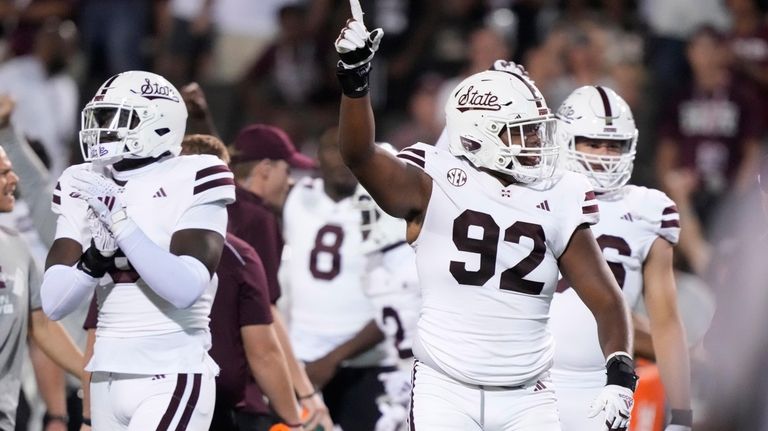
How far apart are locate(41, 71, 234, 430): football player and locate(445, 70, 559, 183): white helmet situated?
2.58 feet

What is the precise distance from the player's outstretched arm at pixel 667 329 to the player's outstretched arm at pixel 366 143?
1.40 m

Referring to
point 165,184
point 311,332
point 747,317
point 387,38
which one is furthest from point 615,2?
point 165,184

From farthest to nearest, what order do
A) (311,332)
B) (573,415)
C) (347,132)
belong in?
1. (311,332)
2. (573,415)
3. (347,132)

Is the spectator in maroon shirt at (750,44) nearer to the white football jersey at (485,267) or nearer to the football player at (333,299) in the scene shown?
the football player at (333,299)

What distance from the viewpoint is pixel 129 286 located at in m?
4.62

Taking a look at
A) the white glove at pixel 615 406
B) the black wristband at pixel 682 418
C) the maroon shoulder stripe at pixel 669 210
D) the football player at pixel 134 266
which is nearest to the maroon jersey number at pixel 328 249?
the maroon shoulder stripe at pixel 669 210

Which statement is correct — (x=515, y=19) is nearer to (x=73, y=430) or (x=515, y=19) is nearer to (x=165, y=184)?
(x=73, y=430)

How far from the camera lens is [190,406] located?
4.59m

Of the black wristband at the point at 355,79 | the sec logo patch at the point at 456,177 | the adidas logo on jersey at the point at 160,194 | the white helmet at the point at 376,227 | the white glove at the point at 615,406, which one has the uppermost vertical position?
the black wristband at the point at 355,79

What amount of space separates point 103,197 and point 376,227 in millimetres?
2427

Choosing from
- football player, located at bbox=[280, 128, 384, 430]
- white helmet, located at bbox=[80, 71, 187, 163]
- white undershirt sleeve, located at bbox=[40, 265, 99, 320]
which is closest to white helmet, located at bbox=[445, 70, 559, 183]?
white helmet, located at bbox=[80, 71, 187, 163]

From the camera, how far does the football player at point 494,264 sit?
4.47 metres

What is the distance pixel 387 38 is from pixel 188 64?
1.61 metres

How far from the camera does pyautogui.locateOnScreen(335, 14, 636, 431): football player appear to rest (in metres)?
4.47
